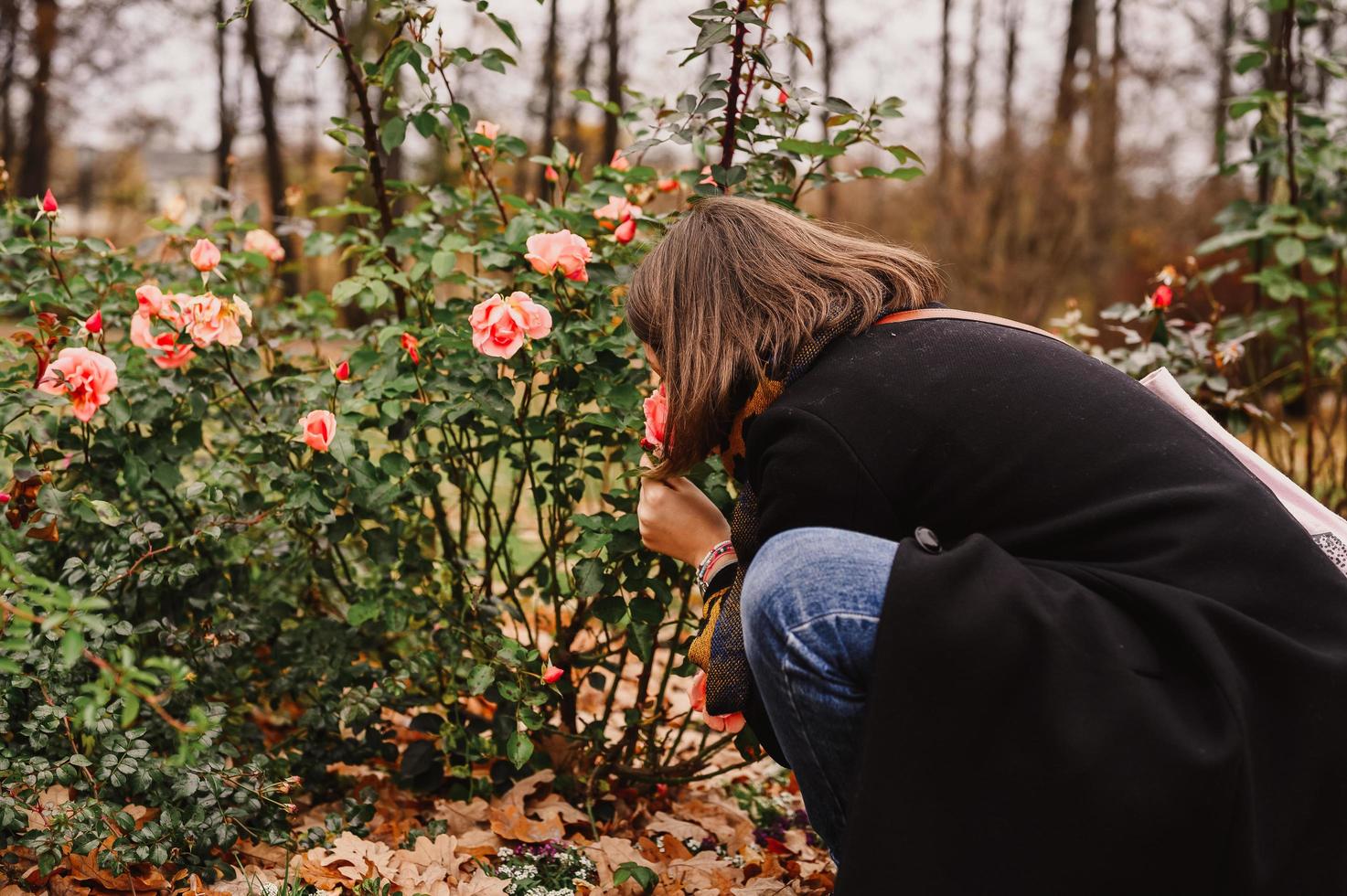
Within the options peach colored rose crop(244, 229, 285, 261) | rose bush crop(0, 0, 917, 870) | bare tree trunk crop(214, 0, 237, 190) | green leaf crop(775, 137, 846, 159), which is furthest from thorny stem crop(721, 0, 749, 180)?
bare tree trunk crop(214, 0, 237, 190)

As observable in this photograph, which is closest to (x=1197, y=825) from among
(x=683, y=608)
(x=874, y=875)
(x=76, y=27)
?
(x=874, y=875)

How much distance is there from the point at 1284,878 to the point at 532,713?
1350 millimetres

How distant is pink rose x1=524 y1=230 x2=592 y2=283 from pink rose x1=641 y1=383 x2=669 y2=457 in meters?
0.33

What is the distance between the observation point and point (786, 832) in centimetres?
266

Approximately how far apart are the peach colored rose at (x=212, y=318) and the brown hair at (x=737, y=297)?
34.6 inches

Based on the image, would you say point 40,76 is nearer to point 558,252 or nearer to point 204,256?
point 204,256


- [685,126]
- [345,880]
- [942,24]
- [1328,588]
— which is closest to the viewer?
[1328,588]

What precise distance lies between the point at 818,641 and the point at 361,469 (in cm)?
111

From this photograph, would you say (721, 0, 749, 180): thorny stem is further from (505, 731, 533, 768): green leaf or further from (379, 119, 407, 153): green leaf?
(505, 731, 533, 768): green leaf

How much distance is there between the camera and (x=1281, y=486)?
178 centimetres

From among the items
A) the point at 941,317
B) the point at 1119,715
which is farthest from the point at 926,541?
the point at 941,317

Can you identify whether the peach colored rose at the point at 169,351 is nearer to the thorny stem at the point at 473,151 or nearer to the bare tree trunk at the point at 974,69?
the thorny stem at the point at 473,151

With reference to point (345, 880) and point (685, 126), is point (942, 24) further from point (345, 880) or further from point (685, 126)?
point (345, 880)

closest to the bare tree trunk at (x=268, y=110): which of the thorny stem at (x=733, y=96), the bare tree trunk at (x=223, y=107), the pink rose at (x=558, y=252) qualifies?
the bare tree trunk at (x=223, y=107)
